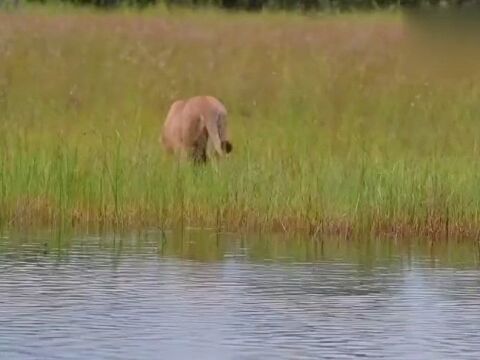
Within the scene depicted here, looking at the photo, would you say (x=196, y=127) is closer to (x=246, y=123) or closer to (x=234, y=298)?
(x=246, y=123)

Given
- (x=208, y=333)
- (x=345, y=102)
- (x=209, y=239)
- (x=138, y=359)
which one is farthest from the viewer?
(x=345, y=102)

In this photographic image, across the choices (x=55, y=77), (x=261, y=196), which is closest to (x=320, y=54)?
(x=55, y=77)

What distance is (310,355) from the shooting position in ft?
25.8

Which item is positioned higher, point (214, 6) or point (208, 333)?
point (214, 6)

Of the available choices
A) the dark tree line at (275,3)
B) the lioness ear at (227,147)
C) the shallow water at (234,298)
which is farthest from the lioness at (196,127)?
the dark tree line at (275,3)

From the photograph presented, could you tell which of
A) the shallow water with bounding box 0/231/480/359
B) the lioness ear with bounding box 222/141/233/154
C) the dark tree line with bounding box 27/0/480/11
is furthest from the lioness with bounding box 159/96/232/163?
the dark tree line with bounding box 27/0/480/11

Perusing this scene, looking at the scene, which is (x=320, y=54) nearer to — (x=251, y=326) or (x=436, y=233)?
(x=436, y=233)

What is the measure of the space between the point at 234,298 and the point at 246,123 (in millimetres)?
7841

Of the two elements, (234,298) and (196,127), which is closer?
(234,298)

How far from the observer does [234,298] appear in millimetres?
9312

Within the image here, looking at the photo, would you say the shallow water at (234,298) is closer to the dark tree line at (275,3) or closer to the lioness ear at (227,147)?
the lioness ear at (227,147)

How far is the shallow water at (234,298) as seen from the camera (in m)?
8.06

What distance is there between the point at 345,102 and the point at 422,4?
3577 mm

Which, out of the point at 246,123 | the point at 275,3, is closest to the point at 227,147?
the point at 246,123
